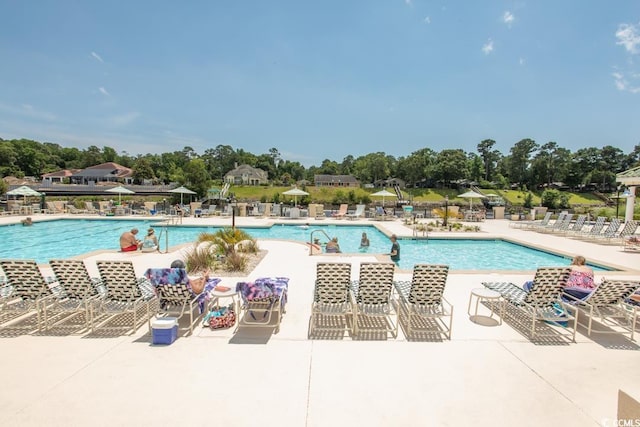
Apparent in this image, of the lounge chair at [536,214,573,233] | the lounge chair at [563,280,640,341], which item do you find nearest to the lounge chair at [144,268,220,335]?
the lounge chair at [563,280,640,341]

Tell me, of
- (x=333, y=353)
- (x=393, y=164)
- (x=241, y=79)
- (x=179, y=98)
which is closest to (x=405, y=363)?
(x=333, y=353)

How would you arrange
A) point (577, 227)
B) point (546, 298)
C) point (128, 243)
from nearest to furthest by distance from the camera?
point (546, 298) → point (128, 243) → point (577, 227)

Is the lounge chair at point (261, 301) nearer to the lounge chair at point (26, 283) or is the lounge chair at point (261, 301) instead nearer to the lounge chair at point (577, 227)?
the lounge chair at point (26, 283)

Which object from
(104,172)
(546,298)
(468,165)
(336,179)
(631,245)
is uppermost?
(468,165)

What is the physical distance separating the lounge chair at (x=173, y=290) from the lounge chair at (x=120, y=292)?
0.92 ft

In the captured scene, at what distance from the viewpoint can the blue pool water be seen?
10328 millimetres

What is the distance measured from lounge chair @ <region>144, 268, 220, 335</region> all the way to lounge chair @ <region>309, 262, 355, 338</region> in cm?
167

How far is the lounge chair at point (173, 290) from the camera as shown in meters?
3.96

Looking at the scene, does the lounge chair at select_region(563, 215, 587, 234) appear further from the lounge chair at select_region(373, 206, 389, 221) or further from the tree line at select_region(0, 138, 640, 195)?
the tree line at select_region(0, 138, 640, 195)

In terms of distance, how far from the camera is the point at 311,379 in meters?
3.08

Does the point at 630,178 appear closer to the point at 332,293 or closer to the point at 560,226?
the point at 560,226

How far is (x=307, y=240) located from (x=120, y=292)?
9.77 meters

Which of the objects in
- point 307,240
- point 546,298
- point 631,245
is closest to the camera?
point 546,298

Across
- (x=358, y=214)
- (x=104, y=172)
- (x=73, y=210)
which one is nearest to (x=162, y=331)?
(x=358, y=214)
